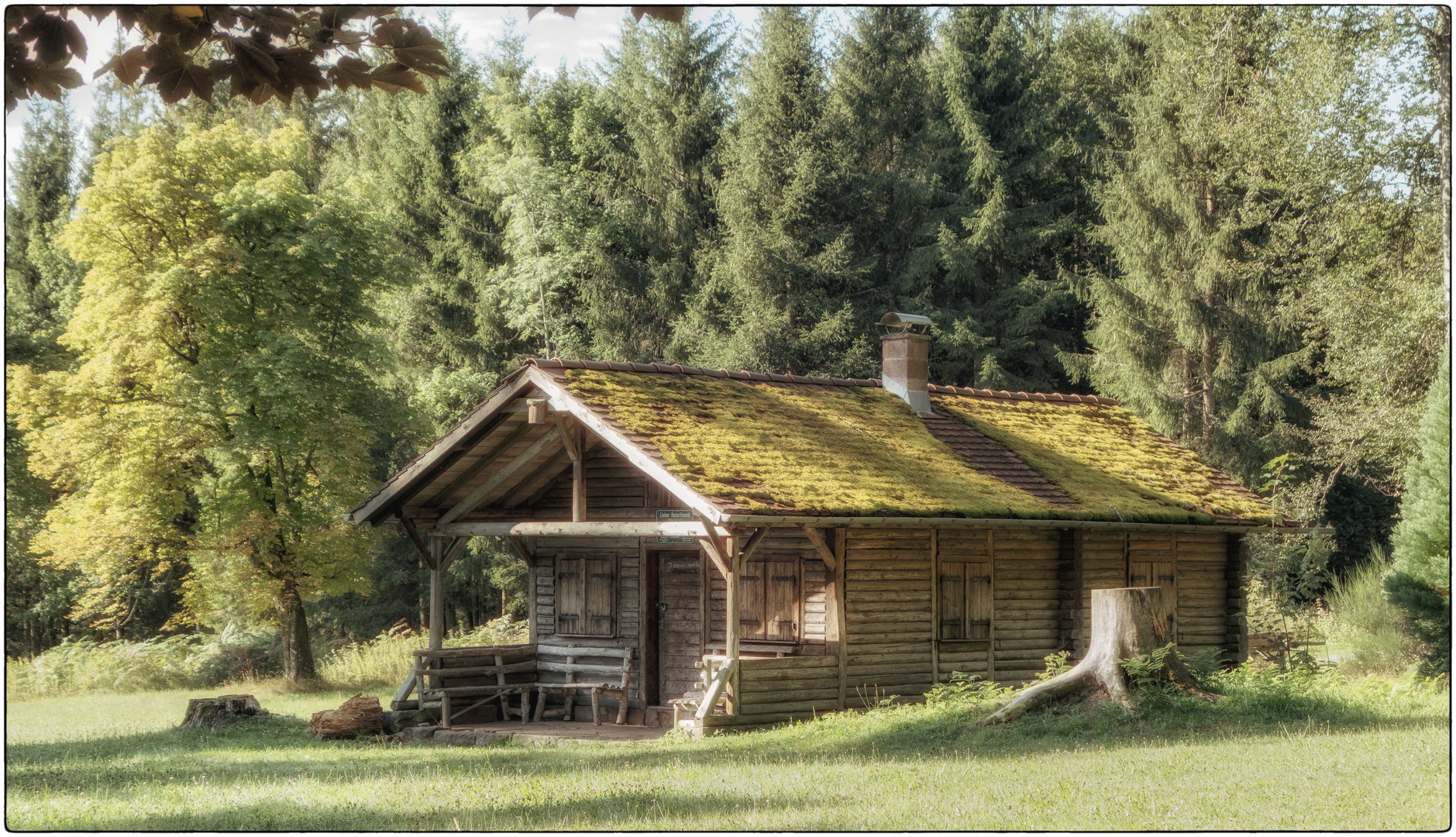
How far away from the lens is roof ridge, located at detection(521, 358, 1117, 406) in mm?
16578

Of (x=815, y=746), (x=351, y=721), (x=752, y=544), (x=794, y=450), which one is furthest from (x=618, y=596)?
(x=815, y=746)

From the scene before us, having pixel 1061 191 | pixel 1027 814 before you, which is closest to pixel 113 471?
pixel 1027 814

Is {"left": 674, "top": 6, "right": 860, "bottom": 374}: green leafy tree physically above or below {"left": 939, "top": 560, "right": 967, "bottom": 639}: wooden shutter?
above

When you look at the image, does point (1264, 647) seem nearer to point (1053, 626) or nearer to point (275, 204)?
point (1053, 626)

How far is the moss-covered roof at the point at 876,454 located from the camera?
15.1 meters

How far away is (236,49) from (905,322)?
50.8ft

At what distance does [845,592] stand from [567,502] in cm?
483

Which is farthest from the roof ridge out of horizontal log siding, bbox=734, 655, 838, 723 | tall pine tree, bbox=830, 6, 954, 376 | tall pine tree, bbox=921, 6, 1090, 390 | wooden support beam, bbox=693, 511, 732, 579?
tall pine tree, bbox=830, 6, 954, 376

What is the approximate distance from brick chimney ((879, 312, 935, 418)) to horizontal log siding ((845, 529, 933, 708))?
400cm

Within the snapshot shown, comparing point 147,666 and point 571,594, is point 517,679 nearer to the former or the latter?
point 571,594

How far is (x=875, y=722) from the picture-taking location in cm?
1405

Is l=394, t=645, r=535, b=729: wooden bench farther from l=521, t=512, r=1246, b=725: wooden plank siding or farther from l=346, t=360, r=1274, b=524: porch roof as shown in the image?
l=346, t=360, r=1274, b=524: porch roof

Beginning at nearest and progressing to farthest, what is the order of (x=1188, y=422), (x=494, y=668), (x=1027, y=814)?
1. (x=1027, y=814)
2. (x=494, y=668)
3. (x=1188, y=422)

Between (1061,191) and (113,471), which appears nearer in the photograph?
(113,471)
